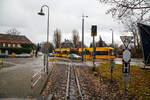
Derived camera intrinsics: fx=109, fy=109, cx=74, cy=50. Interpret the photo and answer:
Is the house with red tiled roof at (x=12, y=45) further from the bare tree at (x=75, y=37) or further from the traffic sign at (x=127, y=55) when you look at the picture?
the traffic sign at (x=127, y=55)

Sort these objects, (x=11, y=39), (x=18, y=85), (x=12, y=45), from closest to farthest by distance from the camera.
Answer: (x=18, y=85) → (x=12, y=45) → (x=11, y=39)

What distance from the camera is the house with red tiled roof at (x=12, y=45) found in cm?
3953

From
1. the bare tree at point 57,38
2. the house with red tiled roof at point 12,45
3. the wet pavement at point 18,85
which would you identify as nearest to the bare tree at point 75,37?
the bare tree at point 57,38

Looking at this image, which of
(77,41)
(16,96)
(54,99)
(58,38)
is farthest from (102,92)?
(58,38)

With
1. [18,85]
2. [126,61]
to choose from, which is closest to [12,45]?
[18,85]

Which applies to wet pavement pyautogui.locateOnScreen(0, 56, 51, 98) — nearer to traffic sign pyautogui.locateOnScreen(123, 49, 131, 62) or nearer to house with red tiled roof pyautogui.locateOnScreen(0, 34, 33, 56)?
traffic sign pyautogui.locateOnScreen(123, 49, 131, 62)

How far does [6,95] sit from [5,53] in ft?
131

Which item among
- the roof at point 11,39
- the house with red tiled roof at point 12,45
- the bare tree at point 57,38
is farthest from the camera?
the bare tree at point 57,38

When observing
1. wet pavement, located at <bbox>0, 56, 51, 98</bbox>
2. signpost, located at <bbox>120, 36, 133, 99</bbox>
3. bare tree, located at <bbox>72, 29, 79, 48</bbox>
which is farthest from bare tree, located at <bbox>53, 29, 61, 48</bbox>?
signpost, located at <bbox>120, 36, 133, 99</bbox>

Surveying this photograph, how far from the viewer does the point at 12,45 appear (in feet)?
157

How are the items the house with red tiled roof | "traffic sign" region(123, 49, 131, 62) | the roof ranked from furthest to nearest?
the roof, the house with red tiled roof, "traffic sign" region(123, 49, 131, 62)

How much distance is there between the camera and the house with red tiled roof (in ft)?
130

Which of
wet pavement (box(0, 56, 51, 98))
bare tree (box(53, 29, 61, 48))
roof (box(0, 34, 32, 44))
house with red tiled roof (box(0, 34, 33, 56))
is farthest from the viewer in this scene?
bare tree (box(53, 29, 61, 48))

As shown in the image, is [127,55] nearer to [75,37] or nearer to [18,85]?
[18,85]
